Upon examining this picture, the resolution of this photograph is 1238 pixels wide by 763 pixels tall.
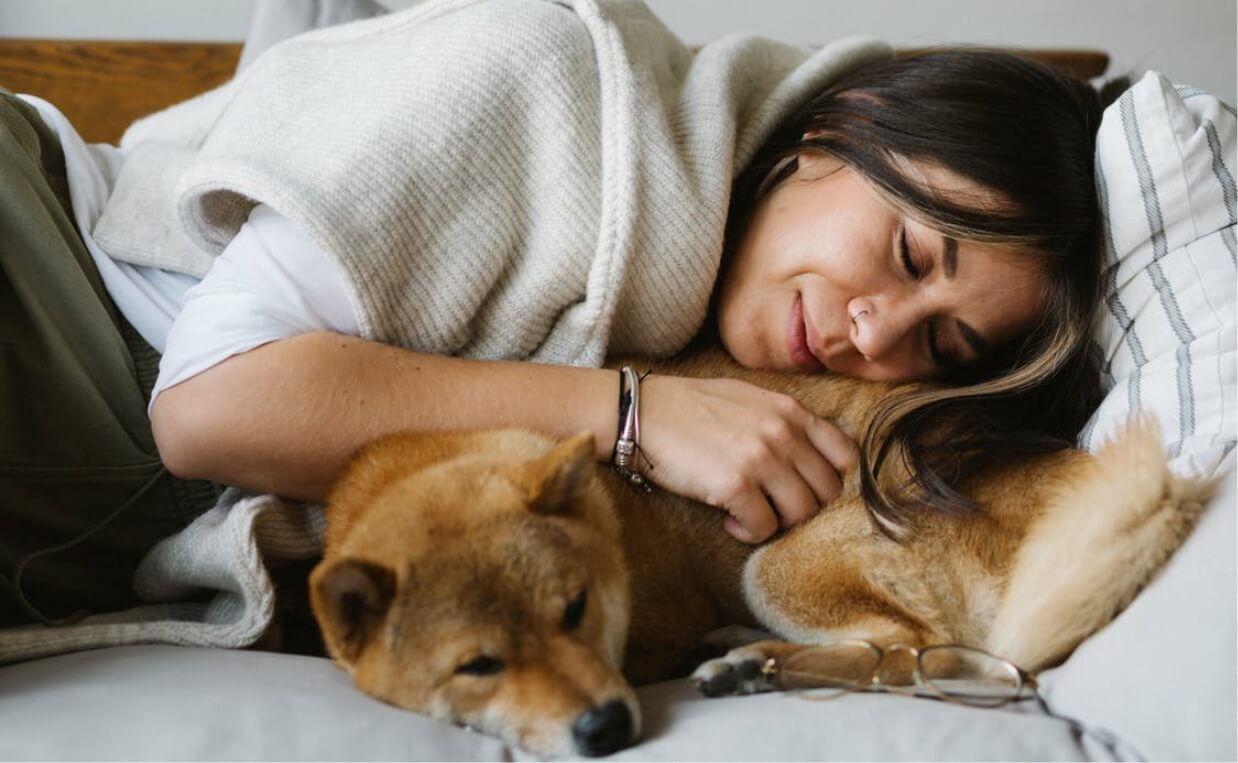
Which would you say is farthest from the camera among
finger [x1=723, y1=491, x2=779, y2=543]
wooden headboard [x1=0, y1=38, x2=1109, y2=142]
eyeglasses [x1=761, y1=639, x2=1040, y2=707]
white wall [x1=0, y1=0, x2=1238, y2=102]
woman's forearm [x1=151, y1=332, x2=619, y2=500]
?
white wall [x1=0, y1=0, x2=1238, y2=102]

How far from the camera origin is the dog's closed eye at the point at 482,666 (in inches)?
39.8

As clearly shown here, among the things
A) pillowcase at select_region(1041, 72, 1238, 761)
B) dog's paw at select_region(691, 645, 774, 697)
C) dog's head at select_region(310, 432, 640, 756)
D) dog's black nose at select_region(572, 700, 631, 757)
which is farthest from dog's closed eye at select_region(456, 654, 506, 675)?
pillowcase at select_region(1041, 72, 1238, 761)

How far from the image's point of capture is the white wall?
2.85 metres

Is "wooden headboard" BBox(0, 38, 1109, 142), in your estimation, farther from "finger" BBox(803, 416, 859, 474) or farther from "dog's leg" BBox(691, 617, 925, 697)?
"dog's leg" BBox(691, 617, 925, 697)

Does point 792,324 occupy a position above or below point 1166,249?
below

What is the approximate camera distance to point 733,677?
1122 millimetres

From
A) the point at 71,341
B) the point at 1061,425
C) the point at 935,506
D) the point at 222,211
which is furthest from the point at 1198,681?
the point at 71,341

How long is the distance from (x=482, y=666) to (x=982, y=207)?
2.78 ft

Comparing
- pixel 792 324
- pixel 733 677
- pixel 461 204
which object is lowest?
pixel 733 677

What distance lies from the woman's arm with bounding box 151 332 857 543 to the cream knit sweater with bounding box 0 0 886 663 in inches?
2.6

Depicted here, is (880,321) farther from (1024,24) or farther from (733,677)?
(1024,24)

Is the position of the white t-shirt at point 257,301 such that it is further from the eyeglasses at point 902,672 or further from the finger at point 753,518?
the eyeglasses at point 902,672

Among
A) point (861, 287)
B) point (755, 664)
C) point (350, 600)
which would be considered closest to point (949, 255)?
point (861, 287)

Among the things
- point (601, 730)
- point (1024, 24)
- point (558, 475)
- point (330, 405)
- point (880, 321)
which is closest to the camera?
point (601, 730)
